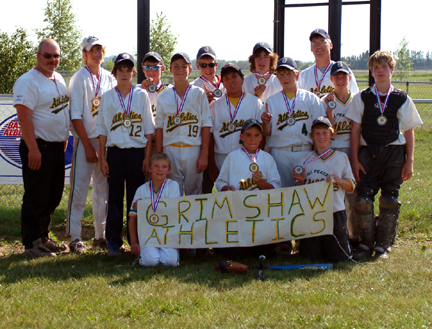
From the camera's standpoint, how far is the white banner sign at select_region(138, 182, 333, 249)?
502 cm

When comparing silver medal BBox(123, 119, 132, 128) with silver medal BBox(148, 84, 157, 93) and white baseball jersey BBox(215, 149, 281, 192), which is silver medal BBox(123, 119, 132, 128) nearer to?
silver medal BBox(148, 84, 157, 93)

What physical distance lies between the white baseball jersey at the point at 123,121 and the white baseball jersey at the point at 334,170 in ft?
6.03

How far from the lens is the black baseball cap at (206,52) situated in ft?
18.1

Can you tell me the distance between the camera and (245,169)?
5.11m

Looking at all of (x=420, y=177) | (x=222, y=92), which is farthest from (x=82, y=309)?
(x=420, y=177)

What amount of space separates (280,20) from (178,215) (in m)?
4.58

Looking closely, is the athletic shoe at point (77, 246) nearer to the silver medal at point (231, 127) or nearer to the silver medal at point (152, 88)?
the silver medal at point (152, 88)

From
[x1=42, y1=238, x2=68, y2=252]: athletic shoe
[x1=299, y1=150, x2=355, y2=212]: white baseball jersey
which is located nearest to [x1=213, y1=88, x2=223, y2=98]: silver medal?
[x1=299, y1=150, x2=355, y2=212]: white baseball jersey

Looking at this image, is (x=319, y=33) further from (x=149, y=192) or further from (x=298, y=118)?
(x=149, y=192)

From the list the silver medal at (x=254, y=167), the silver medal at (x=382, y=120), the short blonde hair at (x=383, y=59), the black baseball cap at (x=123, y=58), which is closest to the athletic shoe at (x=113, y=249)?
the silver medal at (x=254, y=167)

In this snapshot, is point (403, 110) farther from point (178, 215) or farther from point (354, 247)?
point (178, 215)

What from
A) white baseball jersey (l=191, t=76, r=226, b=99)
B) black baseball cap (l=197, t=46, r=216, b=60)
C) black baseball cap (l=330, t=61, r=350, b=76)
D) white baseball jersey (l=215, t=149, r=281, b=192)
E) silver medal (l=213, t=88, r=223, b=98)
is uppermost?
black baseball cap (l=197, t=46, r=216, b=60)

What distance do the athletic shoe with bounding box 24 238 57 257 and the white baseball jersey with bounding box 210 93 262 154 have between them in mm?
2284

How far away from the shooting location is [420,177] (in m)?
9.51
